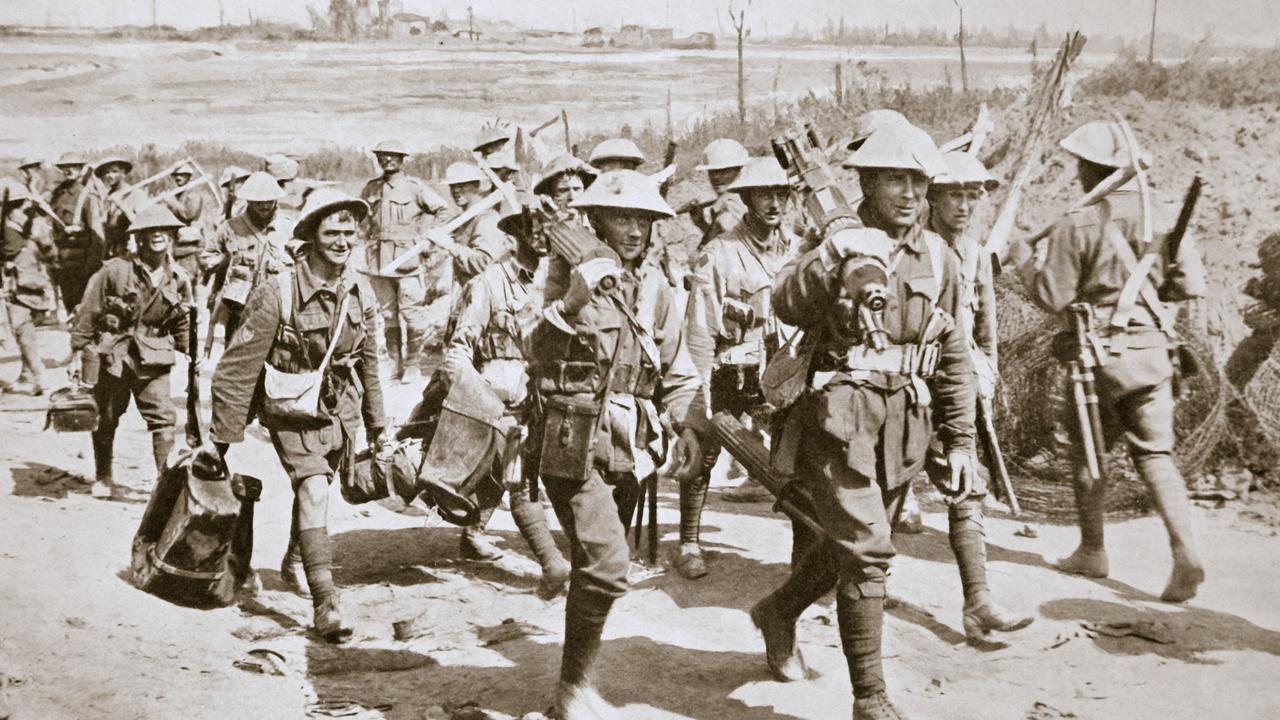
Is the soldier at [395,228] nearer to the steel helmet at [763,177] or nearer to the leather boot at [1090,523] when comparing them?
the steel helmet at [763,177]

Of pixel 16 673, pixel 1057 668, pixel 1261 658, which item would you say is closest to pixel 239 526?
pixel 16 673

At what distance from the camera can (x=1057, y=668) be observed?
485cm

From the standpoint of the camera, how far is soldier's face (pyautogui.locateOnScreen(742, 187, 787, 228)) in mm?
6539

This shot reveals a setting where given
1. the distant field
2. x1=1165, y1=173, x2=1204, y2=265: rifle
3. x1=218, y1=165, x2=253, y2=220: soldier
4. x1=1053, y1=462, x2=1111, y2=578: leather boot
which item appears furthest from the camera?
x1=218, y1=165, x2=253, y2=220: soldier

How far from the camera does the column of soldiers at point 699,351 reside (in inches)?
163

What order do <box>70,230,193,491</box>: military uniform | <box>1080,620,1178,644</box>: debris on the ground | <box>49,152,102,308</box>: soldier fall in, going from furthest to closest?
<box>49,152,102,308</box>: soldier, <box>70,230,193,491</box>: military uniform, <box>1080,620,1178,644</box>: debris on the ground

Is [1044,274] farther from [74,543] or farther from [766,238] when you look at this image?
[74,543]

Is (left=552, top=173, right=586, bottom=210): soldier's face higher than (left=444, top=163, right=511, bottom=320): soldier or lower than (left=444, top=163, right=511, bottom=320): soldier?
higher

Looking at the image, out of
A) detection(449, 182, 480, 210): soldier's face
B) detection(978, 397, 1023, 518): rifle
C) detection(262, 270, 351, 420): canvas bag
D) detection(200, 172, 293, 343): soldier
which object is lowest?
detection(978, 397, 1023, 518): rifle

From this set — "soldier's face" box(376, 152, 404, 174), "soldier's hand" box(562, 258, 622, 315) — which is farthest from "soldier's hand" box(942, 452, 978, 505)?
"soldier's face" box(376, 152, 404, 174)

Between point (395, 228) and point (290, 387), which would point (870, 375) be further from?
point (395, 228)

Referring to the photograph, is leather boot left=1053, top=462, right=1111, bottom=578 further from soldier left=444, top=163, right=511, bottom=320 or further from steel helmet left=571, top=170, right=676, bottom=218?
soldier left=444, top=163, right=511, bottom=320

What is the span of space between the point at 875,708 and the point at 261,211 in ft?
20.7

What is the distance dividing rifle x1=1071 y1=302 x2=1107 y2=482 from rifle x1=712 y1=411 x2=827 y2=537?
1.80m
